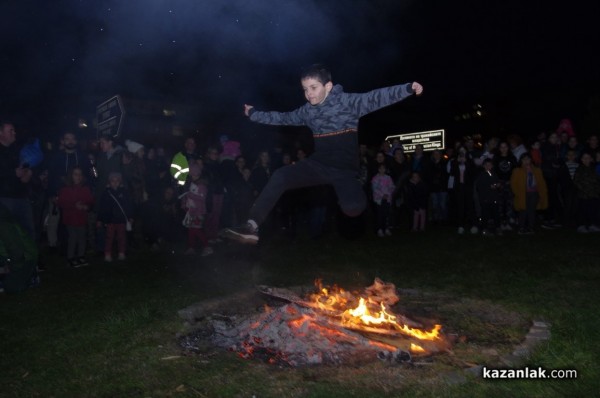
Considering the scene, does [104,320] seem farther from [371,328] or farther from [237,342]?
[371,328]

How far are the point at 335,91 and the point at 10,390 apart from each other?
10.9 feet

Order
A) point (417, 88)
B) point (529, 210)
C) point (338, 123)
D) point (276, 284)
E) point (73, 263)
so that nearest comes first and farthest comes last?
1. point (417, 88)
2. point (338, 123)
3. point (276, 284)
4. point (73, 263)
5. point (529, 210)

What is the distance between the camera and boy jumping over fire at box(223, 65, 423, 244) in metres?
4.45

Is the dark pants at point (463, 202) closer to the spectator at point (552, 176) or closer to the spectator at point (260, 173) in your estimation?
the spectator at point (552, 176)

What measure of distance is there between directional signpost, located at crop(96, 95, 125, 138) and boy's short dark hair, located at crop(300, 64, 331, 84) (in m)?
5.33

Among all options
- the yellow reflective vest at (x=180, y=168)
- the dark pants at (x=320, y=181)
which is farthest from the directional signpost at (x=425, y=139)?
the dark pants at (x=320, y=181)

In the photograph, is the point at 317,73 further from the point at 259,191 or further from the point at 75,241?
the point at 259,191

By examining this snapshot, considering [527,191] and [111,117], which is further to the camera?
[527,191]

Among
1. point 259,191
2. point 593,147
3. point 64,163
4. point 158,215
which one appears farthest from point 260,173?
point 593,147

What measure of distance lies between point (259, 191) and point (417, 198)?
333cm

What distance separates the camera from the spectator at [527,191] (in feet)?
33.8

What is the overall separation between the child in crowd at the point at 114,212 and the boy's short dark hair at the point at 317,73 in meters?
5.14

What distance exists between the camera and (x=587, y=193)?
10.1m

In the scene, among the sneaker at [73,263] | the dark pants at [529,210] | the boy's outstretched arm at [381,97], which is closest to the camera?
the boy's outstretched arm at [381,97]
